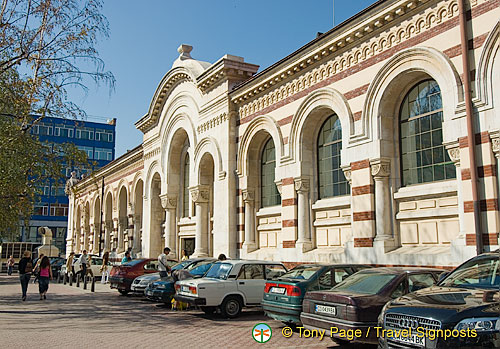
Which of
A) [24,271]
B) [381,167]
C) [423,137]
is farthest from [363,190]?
[24,271]

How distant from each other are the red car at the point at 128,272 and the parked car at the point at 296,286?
373 inches

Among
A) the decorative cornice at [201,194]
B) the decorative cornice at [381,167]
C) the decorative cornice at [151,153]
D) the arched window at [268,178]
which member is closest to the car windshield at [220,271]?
the decorative cornice at [381,167]

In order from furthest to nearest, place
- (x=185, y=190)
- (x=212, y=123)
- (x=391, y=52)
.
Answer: (x=185, y=190) < (x=212, y=123) < (x=391, y=52)

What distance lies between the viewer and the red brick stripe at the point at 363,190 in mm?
14500

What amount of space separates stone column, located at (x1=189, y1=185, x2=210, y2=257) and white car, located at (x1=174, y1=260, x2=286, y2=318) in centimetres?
1039

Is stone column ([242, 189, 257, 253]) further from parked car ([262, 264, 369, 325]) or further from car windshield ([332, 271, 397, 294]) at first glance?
car windshield ([332, 271, 397, 294])

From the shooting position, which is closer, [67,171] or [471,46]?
[471,46]

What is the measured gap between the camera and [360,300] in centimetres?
794

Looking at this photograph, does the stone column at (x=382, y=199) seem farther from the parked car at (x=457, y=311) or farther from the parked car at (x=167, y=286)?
the parked car at (x=457, y=311)

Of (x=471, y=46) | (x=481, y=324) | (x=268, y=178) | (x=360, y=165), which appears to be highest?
(x=471, y=46)

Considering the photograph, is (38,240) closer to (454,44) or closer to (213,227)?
(213,227)

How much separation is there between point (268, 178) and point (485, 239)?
10.5 meters

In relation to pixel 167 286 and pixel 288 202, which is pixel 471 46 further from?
pixel 167 286

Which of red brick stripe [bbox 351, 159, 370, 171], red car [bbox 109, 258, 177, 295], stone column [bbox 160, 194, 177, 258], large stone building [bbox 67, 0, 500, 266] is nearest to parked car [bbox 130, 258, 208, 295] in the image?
red car [bbox 109, 258, 177, 295]
